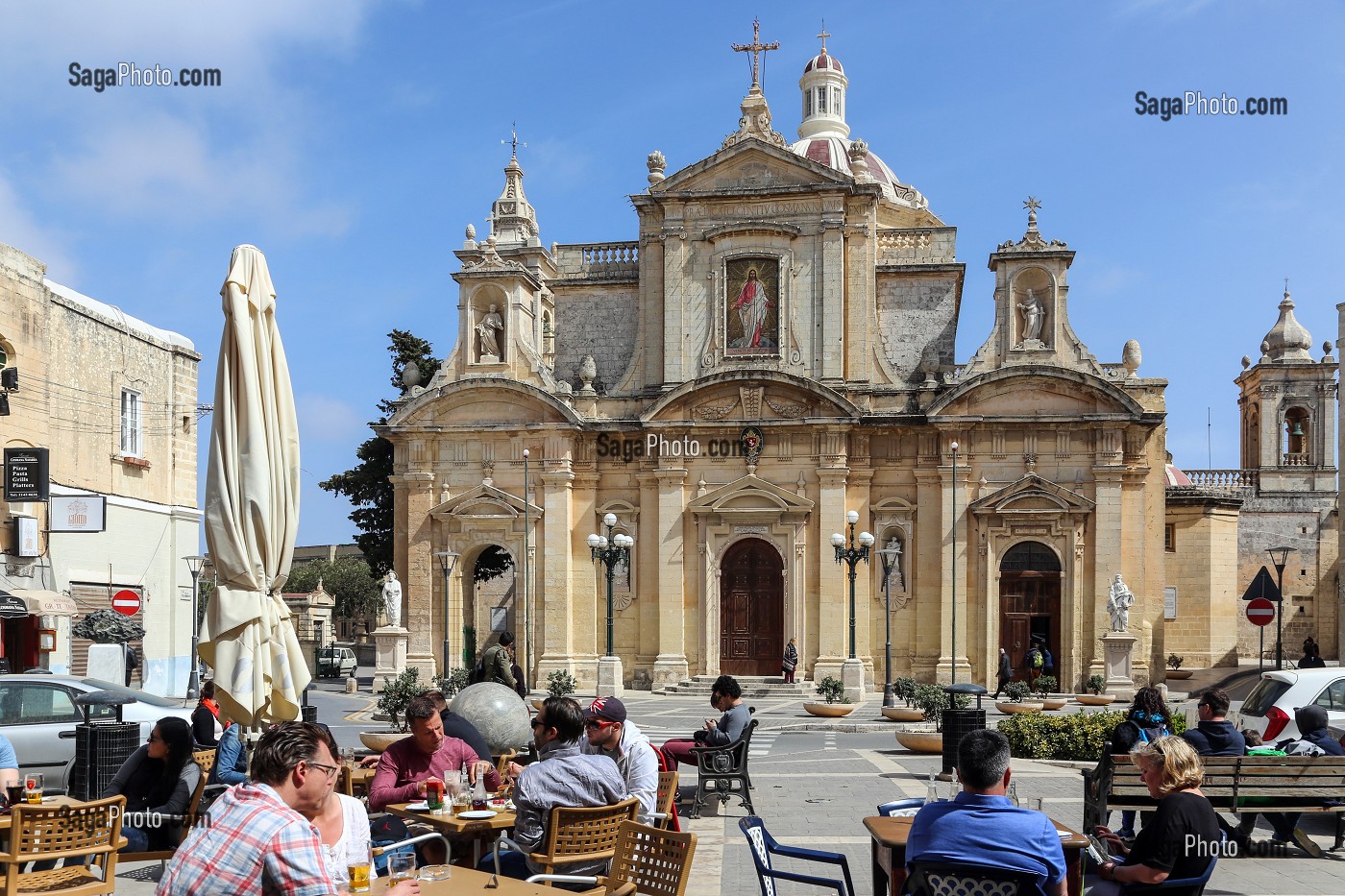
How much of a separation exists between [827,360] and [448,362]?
34.4ft

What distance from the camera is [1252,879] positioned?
1070 cm

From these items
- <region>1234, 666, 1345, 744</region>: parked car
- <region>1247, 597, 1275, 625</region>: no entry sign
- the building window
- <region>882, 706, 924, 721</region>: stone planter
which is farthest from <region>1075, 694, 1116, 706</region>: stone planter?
the building window

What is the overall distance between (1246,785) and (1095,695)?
21.5 meters

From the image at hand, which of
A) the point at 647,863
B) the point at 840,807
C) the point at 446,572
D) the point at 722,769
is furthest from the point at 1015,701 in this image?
the point at 647,863

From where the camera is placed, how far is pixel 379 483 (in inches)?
1745

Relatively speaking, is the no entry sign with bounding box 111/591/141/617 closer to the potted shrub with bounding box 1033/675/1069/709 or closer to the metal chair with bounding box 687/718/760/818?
the metal chair with bounding box 687/718/760/818

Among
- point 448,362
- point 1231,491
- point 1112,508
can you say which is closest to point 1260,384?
point 1231,491

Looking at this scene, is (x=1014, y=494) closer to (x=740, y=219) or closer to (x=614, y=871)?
(x=740, y=219)

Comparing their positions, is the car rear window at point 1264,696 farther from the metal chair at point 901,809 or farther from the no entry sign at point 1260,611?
the no entry sign at point 1260,611

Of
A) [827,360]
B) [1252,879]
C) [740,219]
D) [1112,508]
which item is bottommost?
[1252,879]

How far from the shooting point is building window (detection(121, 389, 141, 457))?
30750mm

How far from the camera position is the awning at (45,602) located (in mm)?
25891

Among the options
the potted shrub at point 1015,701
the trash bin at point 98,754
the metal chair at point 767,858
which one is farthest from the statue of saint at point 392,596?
the metal chair at point 767,858

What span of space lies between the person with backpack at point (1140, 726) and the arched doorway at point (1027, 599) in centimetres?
2307
